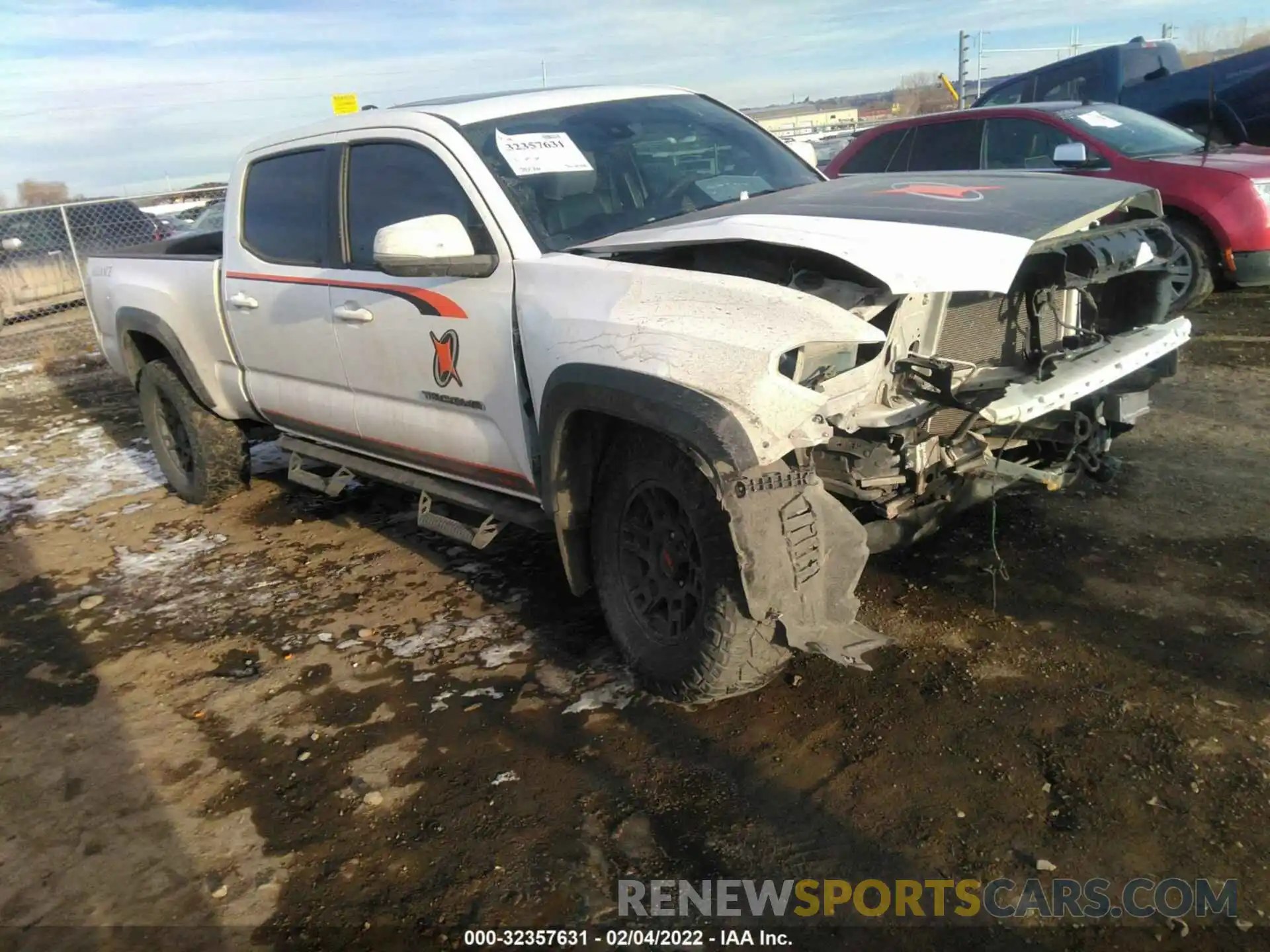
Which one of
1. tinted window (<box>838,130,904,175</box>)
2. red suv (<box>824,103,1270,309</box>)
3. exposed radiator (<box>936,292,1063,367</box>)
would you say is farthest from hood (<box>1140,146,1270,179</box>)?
exposed radiator (<box>936,292,1063,367</box>)

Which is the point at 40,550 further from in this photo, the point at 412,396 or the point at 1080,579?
the point at 1080,579

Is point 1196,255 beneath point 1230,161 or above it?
beneath

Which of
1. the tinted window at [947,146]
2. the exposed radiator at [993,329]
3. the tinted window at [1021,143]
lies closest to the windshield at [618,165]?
the exposed radiator at [993,329]

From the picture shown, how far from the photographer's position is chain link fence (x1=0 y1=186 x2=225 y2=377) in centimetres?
1430

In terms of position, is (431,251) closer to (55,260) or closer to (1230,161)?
(1230,161)

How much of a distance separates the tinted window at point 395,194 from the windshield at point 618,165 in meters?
0.18

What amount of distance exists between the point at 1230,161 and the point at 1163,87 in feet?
12.3

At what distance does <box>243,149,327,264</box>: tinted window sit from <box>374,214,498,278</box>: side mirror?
1190 millimetres

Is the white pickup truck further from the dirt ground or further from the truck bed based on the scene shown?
the truck bed

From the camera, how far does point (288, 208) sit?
15.4ft

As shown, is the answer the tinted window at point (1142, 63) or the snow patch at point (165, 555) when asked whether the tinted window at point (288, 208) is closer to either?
the snow patch at point (165, 555)

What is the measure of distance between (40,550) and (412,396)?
10.4 ft

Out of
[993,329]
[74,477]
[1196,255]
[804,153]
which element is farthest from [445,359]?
[1196,255]

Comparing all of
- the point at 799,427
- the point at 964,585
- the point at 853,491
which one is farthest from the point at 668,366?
the point at 964,585
